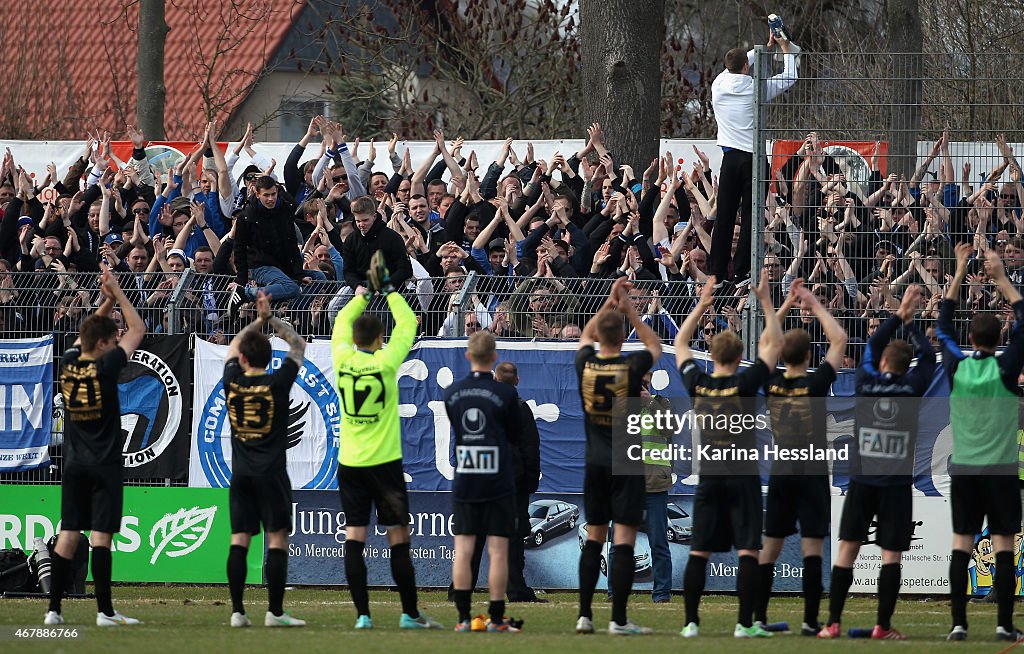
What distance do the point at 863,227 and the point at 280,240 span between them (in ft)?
18.1

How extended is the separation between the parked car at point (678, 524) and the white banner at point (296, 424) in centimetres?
319

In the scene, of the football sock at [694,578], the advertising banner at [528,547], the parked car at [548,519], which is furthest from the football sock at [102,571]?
the parked car at [548,519]

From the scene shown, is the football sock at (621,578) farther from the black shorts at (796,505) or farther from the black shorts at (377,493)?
the black shorts at (377,493)

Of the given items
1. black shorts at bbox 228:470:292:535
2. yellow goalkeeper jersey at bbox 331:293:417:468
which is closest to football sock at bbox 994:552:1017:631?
yellow goalkeeper jersey at bbox 331:293:417:468

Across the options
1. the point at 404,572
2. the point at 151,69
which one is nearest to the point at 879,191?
the point at 404,572

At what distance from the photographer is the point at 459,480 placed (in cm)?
1046

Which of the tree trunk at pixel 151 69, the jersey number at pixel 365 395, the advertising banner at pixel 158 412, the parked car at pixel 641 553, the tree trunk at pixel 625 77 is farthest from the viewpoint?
the tree trunk at pixel 151 69

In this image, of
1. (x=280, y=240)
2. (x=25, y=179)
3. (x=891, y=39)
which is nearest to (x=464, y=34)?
(x=891, y=39)

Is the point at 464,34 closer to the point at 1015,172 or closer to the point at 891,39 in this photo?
the point at 891,39

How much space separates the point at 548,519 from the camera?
13.8 m

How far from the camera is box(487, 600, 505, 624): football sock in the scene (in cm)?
1033

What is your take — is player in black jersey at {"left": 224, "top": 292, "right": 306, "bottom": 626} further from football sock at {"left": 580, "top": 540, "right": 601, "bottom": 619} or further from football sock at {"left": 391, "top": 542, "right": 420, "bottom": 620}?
football sock at {"left": 580, "top": 540, "right": 601, "bottom": 619}

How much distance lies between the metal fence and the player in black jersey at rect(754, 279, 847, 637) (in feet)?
8.37

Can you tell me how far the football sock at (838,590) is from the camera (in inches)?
403
